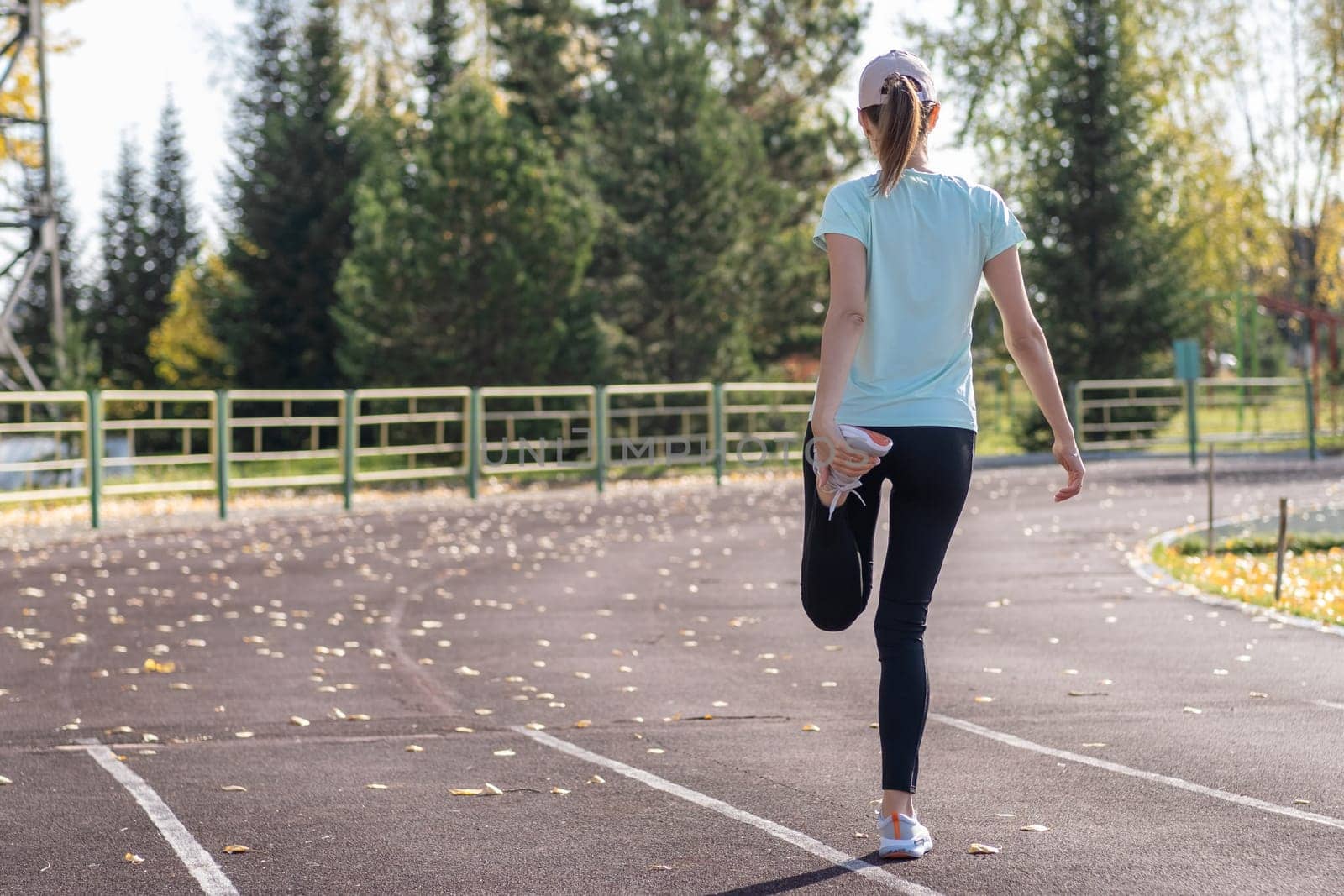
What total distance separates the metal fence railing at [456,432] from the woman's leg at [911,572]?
44.8 feet

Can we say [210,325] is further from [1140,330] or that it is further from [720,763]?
[720,763]

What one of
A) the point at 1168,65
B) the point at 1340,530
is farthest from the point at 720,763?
Answer: the point at 1168,65

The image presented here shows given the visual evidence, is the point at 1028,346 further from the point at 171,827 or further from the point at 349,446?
the point at 349,446

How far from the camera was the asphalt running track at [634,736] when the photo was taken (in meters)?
4.46

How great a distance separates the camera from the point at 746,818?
4.96 meters

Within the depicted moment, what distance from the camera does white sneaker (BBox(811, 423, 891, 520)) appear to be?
4.22m

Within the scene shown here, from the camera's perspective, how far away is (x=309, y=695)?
24.6 ft

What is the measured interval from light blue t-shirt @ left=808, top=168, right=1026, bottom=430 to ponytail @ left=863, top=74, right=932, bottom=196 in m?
0.05

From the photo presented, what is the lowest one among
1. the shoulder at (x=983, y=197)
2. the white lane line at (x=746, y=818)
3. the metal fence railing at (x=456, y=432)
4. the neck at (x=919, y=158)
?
the white lane line at (x=746, y=818)

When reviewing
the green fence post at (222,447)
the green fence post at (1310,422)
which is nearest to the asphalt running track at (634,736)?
the green fence post at (222,447)

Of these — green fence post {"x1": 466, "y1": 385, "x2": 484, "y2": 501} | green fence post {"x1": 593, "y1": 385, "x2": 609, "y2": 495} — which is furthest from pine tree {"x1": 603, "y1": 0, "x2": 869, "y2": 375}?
green fence post {"x1": 466, "y1": 385, "x2": 484, "y2": 501}

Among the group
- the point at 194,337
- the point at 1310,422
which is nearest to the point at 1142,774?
the point at 1310,422

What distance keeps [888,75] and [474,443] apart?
18358mm

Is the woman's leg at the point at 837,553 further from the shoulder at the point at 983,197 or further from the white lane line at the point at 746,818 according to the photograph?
the shoulder at the point at 983,197
